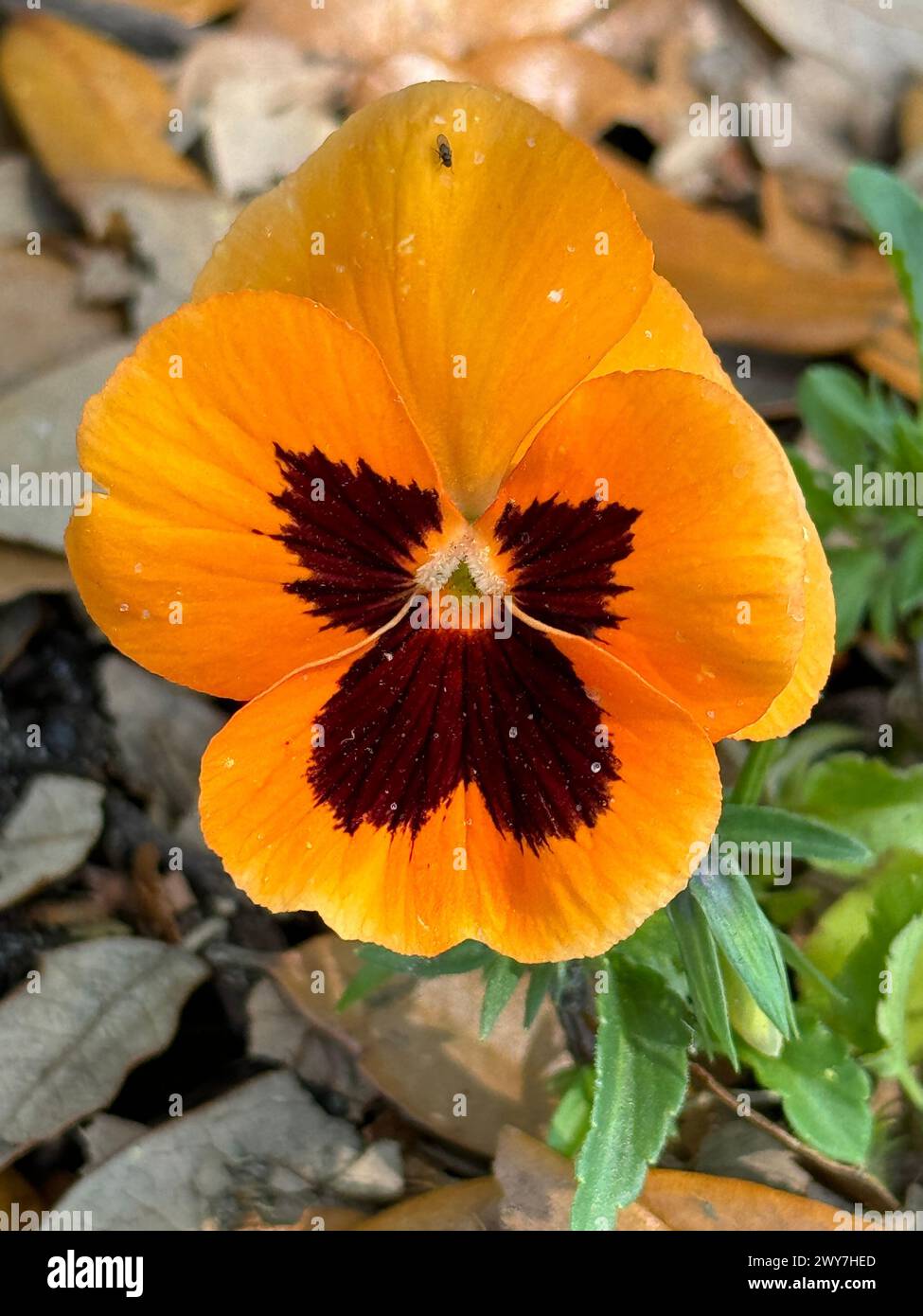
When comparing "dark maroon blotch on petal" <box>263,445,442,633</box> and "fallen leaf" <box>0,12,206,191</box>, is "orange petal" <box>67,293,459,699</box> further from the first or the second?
"fallen leaf" <box>0,12,206,191</box>

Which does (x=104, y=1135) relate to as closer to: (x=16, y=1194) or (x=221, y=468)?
(x=16, y=1194)

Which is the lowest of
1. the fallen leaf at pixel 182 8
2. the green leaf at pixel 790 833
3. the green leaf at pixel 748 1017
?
the green leaf at pixel 748 1017

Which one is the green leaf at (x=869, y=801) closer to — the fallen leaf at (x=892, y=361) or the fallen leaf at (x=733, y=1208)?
the fallen leaf at (x=733, y=1208)

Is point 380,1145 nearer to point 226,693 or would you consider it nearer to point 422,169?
point 226,693

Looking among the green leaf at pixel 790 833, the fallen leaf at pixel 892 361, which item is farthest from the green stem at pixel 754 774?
the fallen leaf at pixel 892 361

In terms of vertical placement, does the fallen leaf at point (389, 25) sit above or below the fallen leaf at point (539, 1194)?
above

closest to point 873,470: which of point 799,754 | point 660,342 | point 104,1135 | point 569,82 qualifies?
point 799,754

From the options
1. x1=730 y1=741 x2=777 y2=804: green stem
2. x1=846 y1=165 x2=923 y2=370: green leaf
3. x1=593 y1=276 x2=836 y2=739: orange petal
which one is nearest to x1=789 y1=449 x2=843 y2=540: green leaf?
x1=846 y1=165 x2=923 y2=370: green leaf
